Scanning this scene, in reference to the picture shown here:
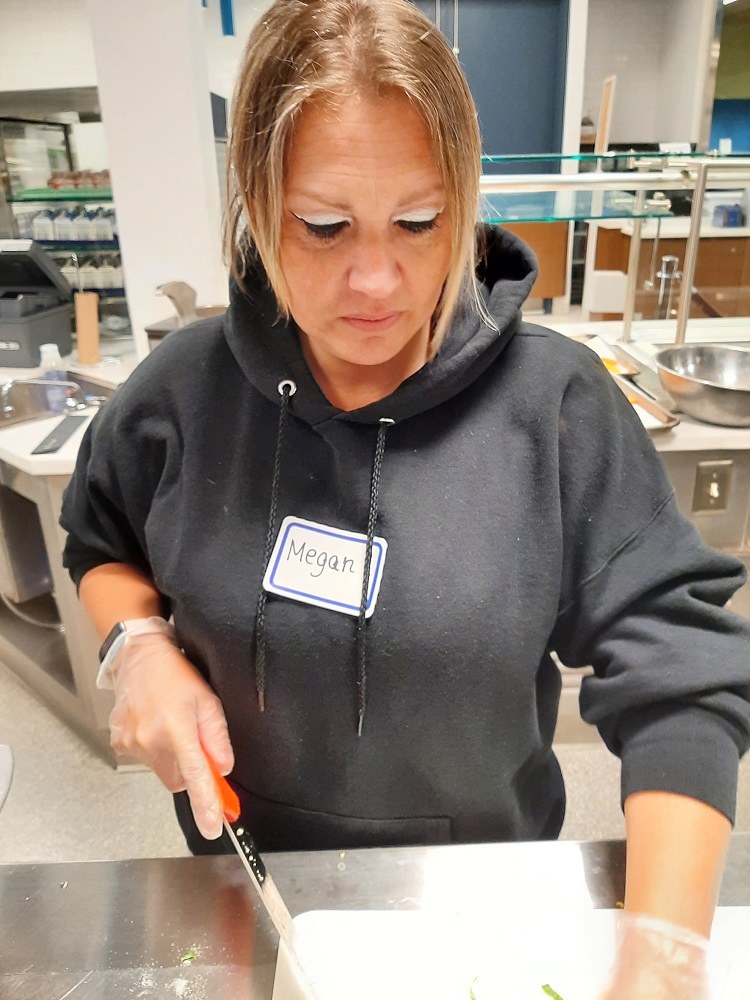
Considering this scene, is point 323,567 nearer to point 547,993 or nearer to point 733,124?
point 547,993

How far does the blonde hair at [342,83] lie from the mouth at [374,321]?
7cm

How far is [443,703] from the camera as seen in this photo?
651mm

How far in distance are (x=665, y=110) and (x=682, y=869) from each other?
5679 mm

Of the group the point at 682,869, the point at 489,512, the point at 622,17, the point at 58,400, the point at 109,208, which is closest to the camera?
the point at 682,869

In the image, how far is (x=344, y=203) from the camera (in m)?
0.56

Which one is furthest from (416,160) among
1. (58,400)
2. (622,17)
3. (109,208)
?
(622,17)

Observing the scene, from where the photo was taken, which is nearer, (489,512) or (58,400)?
(489,512)

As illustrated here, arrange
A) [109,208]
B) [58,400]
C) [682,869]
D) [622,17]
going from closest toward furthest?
[682,869]
[58,400]
[109,208]
[622,17]

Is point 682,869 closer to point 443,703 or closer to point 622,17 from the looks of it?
point 443,703

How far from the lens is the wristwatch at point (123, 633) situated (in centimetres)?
74

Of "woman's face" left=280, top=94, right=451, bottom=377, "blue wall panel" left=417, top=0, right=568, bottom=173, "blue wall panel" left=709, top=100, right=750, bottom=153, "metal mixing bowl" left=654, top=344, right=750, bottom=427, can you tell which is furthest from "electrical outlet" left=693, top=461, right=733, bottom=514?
"blue wall panel" left=709, top=100, right=750, bottom=153

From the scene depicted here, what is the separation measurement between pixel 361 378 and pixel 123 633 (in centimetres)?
35

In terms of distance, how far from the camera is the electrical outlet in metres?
1.48

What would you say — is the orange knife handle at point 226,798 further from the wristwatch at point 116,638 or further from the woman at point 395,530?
the wristwatch at point 116,638
